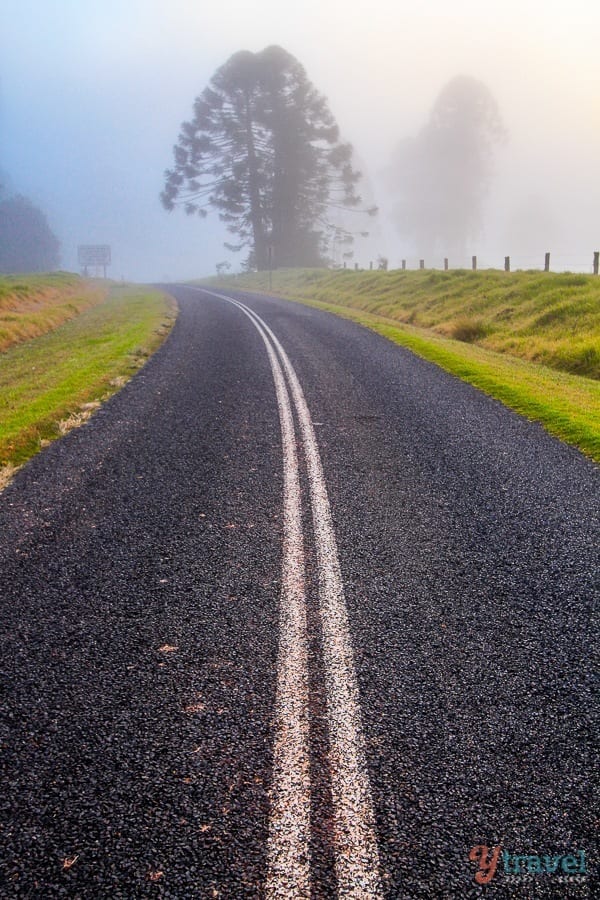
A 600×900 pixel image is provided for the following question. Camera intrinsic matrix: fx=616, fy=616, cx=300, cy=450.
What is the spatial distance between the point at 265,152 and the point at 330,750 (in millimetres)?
65163

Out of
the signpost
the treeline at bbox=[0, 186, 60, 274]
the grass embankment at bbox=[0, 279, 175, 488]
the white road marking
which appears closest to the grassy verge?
the grass embankment at bbox=[0, 279, 175, 488]

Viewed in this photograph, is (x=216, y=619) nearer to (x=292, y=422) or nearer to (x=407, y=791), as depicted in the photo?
(x=407, y=791)

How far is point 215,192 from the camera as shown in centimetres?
6106

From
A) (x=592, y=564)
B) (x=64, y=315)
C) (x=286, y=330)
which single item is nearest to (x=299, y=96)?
(x=64, y=315)

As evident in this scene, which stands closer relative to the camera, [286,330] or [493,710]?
[493,710]

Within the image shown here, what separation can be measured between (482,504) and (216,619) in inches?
112

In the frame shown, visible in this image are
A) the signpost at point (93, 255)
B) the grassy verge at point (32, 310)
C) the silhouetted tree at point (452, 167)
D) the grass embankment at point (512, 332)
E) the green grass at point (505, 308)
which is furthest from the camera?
the signpost at point (93, 255)

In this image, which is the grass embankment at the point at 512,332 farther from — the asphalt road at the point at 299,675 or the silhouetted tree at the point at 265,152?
the silhouetted tree at the point at 265,152

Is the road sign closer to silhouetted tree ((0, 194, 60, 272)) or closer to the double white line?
silhouetted tree ((0, 194, 60, 272))

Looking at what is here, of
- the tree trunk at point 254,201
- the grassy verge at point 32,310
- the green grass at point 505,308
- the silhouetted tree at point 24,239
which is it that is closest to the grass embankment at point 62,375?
the grassy verge at point 32,310

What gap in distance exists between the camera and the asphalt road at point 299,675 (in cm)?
223

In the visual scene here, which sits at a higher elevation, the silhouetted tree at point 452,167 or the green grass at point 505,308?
the silhouetted tree at point 452,167

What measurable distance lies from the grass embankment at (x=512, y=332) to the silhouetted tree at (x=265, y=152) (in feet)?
103

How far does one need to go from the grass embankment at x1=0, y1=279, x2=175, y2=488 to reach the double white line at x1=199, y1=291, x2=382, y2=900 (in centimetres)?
416
